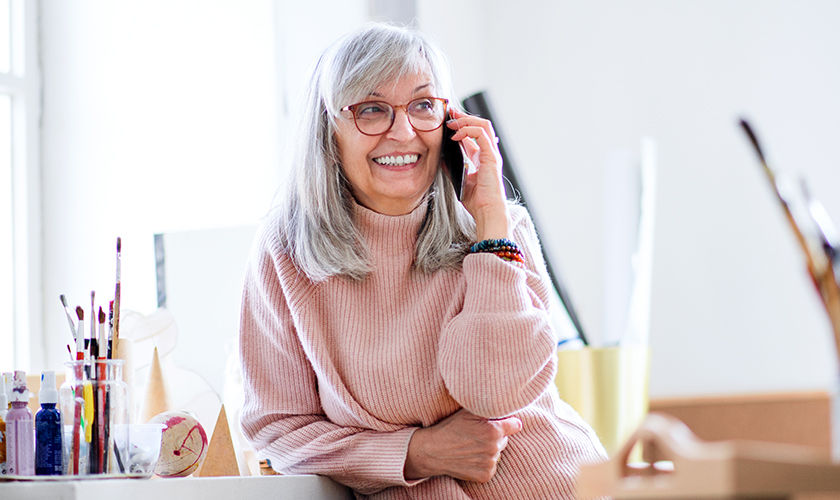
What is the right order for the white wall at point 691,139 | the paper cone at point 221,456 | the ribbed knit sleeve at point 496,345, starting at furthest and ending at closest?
the white wall at point 691,139 < the paper cone at point 221,456 < the ribbed knit sleeve at point 496,345

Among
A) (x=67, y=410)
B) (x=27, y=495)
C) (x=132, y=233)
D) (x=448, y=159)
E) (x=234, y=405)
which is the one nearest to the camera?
(x=27, y=495)

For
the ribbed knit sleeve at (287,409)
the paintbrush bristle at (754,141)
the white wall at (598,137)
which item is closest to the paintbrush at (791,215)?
the paintbrush bristle at (754,141)

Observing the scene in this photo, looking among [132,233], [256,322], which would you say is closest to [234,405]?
[256,322]

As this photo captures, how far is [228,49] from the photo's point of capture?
285cm

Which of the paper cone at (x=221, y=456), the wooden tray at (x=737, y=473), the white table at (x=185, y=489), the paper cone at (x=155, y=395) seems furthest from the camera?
the paper cone at (x=155, y=395)

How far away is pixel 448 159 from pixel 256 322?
0.40 meters

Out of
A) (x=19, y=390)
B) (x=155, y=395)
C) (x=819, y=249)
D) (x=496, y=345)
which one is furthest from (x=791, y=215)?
(x=155, y=395)

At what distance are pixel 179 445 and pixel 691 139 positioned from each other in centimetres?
196

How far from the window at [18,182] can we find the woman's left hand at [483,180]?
152 centimetres

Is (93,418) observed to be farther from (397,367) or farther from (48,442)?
(397,367)

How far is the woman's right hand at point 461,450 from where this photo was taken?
152 cm

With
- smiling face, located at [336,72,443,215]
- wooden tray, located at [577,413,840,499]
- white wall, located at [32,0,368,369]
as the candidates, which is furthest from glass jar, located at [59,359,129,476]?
white wall, located at [32,0,368,369]

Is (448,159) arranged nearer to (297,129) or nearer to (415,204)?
(415,204)

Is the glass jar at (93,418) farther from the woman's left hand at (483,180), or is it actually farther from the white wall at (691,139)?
the white wall at (691,139)
